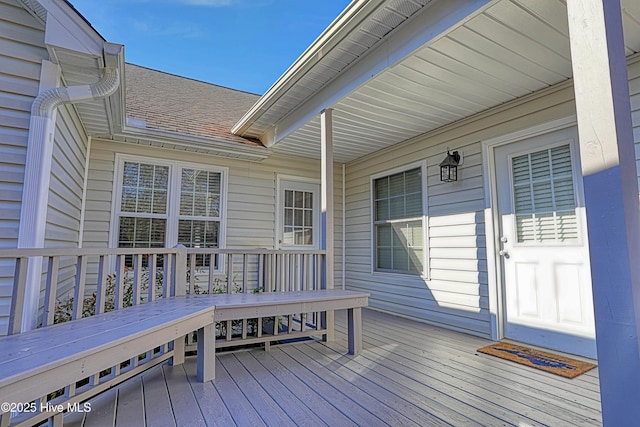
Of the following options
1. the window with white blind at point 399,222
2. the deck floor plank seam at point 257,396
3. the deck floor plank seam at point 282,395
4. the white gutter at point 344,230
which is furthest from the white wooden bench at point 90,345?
the white gutter at point 344,230

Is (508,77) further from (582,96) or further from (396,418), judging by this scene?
(396,418)

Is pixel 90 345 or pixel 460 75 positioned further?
pixel 460 75

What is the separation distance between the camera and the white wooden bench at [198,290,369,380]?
2.54m

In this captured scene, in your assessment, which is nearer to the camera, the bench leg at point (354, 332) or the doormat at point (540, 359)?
the doormat at point (540, 359)

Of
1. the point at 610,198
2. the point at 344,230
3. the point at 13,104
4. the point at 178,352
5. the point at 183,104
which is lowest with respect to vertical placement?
the point at 178,352

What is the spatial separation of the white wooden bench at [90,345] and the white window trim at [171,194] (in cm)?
213

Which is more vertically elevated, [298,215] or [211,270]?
[298,215]

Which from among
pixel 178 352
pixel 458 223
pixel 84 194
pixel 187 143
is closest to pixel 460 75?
pixel 458 223

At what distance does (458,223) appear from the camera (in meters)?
3.87

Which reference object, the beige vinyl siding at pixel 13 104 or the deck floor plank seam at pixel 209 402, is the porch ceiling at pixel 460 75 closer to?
the beige vinyl siding at pixel 13 104

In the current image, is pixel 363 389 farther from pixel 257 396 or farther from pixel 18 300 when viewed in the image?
pixel 18 300

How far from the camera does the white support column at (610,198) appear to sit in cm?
117

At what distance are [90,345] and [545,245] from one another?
3.58 m

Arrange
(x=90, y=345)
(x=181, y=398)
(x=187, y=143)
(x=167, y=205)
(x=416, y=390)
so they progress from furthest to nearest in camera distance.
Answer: (x=167, y=205), (x=187, y=143), (x=416, y=390), (x=181, y=398), (x=90, y=345)
